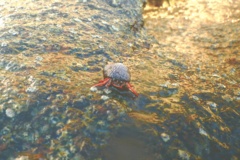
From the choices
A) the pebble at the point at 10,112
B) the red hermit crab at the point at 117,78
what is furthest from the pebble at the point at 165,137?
the pebble at the point at 10,112

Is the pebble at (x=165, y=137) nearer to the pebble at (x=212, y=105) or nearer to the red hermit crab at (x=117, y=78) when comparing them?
the red hermit crab at (x=117, y=78)

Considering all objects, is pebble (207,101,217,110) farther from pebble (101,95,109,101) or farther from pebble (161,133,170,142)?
pebble (101,95,109,101)

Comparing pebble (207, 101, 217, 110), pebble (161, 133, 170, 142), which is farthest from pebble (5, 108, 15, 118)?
pebble (207, 101, 217, 110)

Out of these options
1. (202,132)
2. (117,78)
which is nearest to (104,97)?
(117,78)

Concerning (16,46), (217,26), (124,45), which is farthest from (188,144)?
(217,26)

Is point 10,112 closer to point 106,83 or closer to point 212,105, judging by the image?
point 106,83
